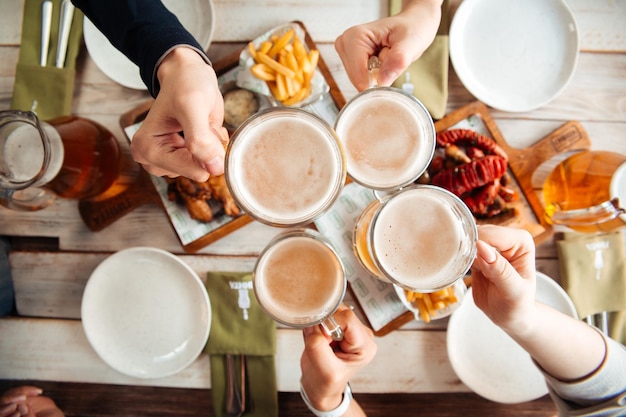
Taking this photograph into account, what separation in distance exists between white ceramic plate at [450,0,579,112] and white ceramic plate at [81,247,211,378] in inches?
54.8

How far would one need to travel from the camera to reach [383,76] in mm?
1246

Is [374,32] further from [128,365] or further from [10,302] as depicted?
[10,302]

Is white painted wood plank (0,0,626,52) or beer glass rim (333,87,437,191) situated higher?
white painted wood plank (0,0,626,52)

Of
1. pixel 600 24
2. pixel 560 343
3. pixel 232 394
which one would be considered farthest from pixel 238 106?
pixel 600 24

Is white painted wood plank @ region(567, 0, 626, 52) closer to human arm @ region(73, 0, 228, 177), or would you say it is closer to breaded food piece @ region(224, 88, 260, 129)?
breaded food piece @ region(224, 88, 260, 129)

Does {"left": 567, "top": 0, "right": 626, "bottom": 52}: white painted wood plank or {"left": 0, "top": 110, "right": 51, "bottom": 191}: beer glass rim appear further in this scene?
{"left": 567, "top": 0, "right": 626, "bottom": 52}: white painted wood plank

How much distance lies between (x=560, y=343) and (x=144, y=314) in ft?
4.90

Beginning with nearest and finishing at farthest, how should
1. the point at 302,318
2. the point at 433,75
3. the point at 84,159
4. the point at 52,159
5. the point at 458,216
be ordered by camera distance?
the point at 458,216, the point at 302,318, the point at 52,159, the point at 84,159, the point at 433,75

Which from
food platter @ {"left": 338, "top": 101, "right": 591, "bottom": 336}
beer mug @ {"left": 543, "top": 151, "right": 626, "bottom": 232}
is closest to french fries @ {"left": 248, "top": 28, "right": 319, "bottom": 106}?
food platter @ {"left": 338, "top": 101, "right": 591, "bottom": 336}

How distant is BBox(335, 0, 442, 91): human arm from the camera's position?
126 centimetres

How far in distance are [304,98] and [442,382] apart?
4.15ft

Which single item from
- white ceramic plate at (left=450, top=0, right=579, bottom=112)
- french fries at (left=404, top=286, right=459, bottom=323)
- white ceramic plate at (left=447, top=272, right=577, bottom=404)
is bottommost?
white ceramic plate at (left=447, top=272, right=577, bottom=404)

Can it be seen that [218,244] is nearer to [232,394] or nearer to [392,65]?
[232,394]

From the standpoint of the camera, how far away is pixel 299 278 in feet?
4.58
